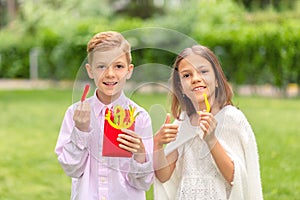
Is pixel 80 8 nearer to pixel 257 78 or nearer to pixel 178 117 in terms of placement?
pixel 257 78

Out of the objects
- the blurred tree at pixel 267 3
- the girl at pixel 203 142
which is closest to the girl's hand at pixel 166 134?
the girl at pixel 203 142

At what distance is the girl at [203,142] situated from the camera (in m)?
2.59

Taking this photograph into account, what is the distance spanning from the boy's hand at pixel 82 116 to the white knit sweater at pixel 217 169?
0.39m

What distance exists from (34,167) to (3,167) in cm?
30

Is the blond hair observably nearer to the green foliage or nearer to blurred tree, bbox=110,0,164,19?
the green foliage

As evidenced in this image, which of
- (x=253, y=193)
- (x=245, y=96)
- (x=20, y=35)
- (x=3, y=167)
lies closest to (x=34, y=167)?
(x=3, y=167)

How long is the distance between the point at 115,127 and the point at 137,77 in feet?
0.62

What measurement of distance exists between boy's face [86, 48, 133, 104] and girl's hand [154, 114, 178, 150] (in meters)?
0.19

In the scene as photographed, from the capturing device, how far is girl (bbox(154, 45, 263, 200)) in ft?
8.49

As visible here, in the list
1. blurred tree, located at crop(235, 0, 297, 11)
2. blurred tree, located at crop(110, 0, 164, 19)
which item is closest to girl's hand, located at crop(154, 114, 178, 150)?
blurred tree, located at crop(110, 0, 164, 19)

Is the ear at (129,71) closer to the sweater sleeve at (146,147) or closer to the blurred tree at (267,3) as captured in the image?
the sweater sleeve at (146,147)

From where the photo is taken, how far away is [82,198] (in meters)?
2.66

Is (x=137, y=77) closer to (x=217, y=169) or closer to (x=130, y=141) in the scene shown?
(x=130, y=141)

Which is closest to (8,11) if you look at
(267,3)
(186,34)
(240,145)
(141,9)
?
(141,9)
